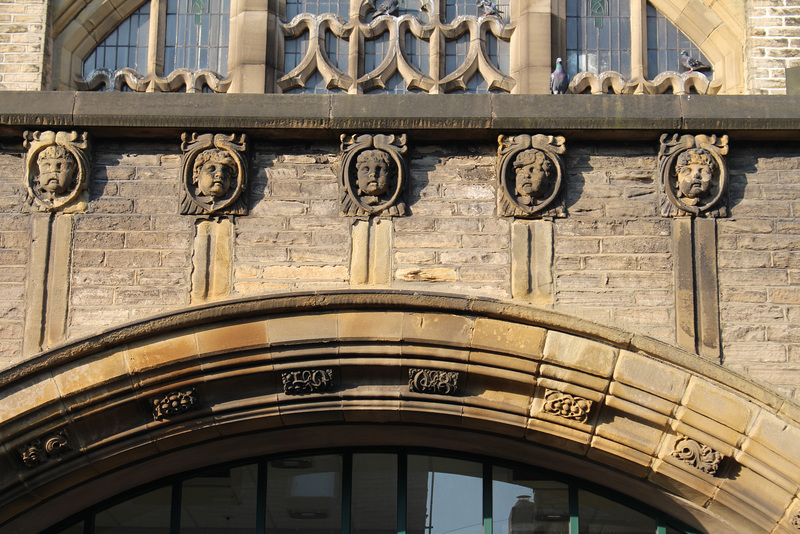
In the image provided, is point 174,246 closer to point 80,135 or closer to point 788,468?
point 80,135

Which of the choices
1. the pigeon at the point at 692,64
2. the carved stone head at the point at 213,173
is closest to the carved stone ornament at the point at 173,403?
the carved stone head at the point at 213,173

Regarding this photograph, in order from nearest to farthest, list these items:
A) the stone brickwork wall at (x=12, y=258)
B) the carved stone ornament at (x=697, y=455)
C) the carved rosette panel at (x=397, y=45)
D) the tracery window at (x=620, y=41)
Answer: the carved stone ornament at (x=697, y=455), the stone brickwork wall at (x=12, y=258), the carved rosette panel at (x=397, y=45), the tracery window at (x=620, y=41)

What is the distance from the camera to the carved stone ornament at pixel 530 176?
7016mm

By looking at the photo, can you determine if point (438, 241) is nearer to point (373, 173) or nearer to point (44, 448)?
point (373, 173)

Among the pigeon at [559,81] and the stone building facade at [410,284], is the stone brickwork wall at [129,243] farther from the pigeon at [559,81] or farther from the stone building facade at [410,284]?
the pigeon at [559,81]

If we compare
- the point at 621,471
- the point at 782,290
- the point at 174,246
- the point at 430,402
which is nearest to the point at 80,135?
the point at 174,246

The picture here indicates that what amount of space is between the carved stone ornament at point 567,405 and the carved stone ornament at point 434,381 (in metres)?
0.53

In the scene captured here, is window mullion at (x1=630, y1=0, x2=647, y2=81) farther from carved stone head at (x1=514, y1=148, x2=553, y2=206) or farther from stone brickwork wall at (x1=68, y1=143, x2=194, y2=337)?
stone brickwork wall at (x1=68, y1=143, x2=194, y2=337)

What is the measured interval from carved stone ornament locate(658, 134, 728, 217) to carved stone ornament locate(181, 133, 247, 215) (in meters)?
2.47

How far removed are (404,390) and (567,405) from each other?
0.93 m

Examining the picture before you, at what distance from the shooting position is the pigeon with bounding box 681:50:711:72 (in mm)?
7945

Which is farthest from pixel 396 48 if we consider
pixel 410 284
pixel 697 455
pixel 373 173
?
pixel 697 455

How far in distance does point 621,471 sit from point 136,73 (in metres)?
4.02

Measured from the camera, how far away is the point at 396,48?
26.0 feet
